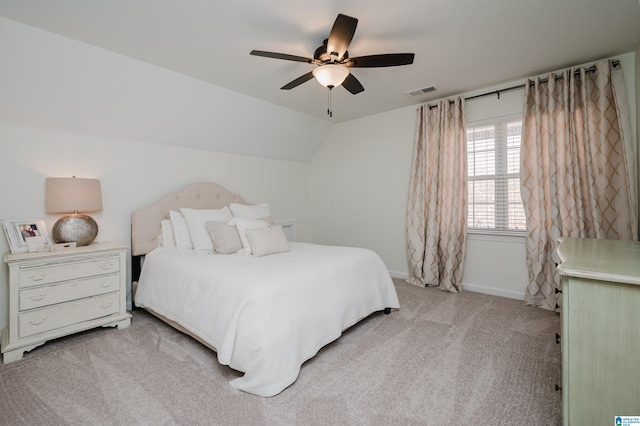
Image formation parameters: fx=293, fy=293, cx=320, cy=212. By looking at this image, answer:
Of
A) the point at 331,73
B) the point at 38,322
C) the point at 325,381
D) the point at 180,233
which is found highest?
the point at 331,73

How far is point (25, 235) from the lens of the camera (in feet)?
7.84

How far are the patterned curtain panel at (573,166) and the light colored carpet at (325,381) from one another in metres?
0.85

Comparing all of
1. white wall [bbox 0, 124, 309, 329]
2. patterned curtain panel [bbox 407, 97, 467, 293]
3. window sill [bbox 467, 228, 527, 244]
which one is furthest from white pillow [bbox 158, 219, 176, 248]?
window sill [bbox 467, 228, 527, 244]

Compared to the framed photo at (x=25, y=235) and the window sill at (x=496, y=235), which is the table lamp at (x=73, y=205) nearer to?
the framed photo at (x=25, y=235)

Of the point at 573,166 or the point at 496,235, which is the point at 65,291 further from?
the point at 573,166

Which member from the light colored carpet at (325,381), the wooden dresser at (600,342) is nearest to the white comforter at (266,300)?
the light colored carpet at (325,381)

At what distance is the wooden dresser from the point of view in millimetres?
1152

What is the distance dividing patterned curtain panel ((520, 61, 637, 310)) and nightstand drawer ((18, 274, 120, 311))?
12.8ft

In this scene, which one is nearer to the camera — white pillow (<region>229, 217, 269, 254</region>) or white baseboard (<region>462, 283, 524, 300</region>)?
white pillow (<region>229, 217, 269, 254</region>)

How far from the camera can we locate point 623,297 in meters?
1.16

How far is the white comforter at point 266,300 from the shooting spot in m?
1.75

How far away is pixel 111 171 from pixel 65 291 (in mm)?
1268

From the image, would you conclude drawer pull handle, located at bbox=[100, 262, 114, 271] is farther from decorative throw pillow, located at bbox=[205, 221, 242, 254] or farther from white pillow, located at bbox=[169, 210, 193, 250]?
decorative throw pillow, located at bbox=[205, 221, 242, 254]

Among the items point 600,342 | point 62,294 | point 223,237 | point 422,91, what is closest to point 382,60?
point 422,91
